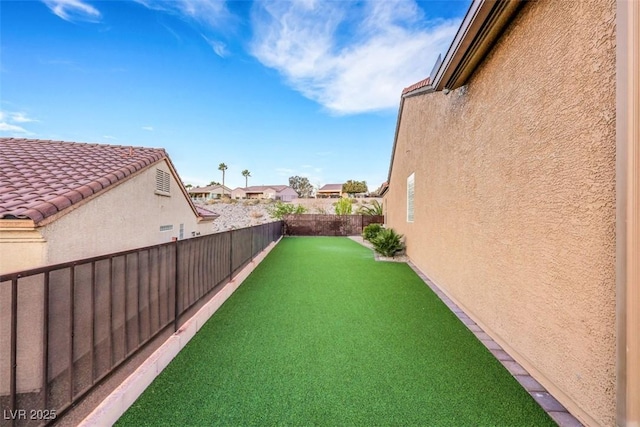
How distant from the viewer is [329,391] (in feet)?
8.11

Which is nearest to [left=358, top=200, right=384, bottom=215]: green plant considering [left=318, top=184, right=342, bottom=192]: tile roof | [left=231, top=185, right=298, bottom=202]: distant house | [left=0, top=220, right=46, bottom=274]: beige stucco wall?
[left=0, top=220, right=46, bottom=274]: beige stucco wall

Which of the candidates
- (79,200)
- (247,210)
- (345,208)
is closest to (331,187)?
(247,210)

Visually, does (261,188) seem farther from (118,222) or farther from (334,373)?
(334,373)

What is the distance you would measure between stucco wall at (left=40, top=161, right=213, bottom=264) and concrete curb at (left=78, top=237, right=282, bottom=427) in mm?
2047

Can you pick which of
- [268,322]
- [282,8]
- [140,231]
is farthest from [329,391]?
[282,8]

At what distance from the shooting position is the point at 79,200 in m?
4.10

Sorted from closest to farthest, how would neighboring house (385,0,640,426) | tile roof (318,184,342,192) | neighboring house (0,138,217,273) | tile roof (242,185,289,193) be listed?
1. neighboring house (385,0,640,426)
2. neighboring house (0,138,217,273)
3. tile roof (318,184,342,192)
4. tile roof (242,185,289,193)

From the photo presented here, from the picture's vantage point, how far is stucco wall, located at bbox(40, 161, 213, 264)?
151 inches

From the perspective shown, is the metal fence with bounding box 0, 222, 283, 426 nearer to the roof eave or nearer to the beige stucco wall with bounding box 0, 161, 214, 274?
the beige stucco wall with bounding box 0, 161, 214, 274

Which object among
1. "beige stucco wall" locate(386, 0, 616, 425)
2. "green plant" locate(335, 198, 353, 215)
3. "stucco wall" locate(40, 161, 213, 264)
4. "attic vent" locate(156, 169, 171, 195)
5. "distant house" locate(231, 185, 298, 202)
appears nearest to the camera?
"beige stucco wall" locate(386, 0, 616, 425)

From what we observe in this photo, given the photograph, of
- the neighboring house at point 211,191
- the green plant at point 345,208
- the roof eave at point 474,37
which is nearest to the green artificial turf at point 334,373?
the roof eave at point 474,37

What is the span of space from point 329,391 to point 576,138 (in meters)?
3.03

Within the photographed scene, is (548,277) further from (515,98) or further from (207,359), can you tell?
(207,359)

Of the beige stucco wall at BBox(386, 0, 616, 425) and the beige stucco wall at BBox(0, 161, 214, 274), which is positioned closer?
the beige stucco wall at BBox(386, 0, 616, 425)
